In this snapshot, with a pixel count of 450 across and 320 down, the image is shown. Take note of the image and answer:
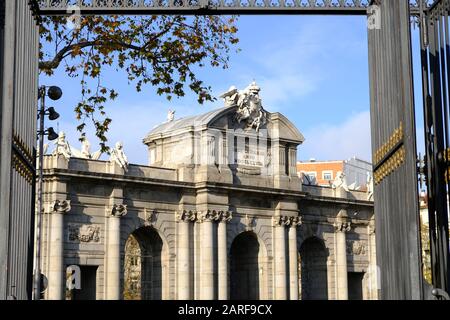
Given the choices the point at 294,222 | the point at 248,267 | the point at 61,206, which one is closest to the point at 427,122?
the point at 61,206

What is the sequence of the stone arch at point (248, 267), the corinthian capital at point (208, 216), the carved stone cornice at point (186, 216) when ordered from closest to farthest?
the corinthian capital at point (208, 216), the carved stone cornice at point (186, 216), the stone arch at point (248, 267)

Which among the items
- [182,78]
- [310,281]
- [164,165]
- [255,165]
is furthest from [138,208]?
[182,78]

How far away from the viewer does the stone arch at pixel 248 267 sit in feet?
161

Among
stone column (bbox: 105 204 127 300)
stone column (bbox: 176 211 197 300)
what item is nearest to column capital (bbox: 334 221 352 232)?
stone column (bbox: 176 211 197 300)

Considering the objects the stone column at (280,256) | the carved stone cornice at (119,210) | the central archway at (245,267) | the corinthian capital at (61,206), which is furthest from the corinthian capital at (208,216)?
the corinthian capital at (61,206)

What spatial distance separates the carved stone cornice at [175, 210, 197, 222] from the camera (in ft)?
150

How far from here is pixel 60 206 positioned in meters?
40.7

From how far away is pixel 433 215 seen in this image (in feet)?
27.1

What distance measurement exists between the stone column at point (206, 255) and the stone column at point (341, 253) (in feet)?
34.6

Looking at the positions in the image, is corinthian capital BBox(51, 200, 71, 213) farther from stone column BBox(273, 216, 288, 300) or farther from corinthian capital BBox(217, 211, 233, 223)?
stone column BBox(273, 216, 288, 300)

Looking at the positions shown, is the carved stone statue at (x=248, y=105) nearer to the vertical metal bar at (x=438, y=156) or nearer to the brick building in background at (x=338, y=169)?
the vertical metal bar at (x=438, y=156)
